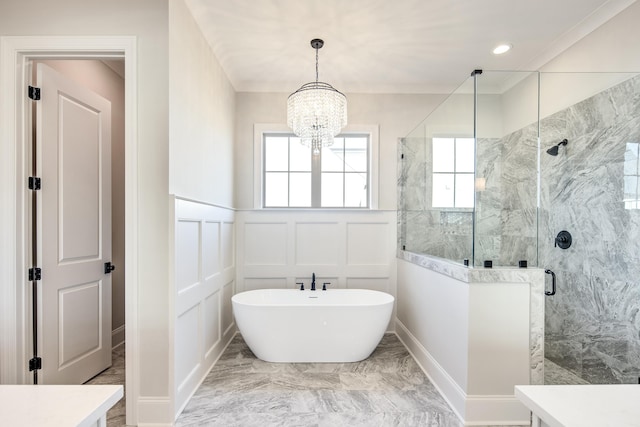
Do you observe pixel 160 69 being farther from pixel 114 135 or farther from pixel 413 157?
pixel 413 157

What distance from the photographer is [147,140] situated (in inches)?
74.7

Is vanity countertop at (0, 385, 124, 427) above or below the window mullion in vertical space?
below

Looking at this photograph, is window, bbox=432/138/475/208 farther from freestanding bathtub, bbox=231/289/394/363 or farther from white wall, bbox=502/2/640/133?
freestanding bathtub, bbox=231/289/394/363

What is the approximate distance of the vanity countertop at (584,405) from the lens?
2.16 feet

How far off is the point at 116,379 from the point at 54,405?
83.3 inches

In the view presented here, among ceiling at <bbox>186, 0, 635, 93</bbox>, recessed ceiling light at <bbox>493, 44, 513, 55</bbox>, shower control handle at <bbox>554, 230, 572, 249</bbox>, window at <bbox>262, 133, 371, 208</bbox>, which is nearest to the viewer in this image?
ceiling at <bbox>186, 0, 635, 93</bbox>

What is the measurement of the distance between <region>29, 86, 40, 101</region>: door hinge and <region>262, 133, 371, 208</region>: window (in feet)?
6.47

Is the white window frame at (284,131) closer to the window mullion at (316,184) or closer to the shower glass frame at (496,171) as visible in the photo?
the window mullion at (316,184)

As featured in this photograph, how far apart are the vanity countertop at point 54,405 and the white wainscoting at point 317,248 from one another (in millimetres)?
2642

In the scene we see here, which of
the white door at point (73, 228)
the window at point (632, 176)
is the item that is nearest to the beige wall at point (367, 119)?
the white door at point (73, 228)

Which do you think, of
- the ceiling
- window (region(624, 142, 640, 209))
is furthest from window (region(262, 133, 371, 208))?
window (region(624, 142, 640, 209))

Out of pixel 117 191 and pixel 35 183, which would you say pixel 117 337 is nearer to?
pixel 117 191

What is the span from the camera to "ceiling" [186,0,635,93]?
2154 millimetres

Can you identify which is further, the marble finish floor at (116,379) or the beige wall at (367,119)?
the beige wall at (367,119)
